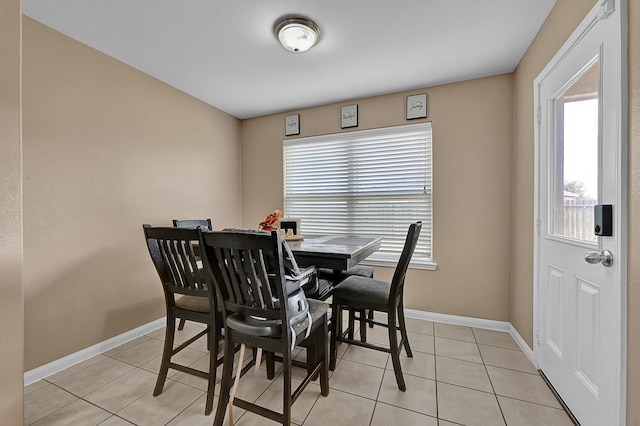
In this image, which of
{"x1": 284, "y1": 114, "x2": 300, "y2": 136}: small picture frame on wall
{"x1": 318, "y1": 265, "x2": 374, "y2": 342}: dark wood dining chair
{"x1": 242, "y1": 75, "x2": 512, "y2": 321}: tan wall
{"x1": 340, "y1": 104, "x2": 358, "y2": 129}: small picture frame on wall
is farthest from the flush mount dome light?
{"x1": 318, "y1": 265, "x2": 374, "y2": 342}: dark wood dining chair

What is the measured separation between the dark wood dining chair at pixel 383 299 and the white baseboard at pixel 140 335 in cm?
87

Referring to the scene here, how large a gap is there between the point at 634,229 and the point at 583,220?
0.42 meters

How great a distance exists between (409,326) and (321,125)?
2503 millimetres

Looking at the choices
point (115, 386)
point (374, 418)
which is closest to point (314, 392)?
point (374, 418)

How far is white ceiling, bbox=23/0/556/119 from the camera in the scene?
5.81ft

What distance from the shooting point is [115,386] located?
1823 mm

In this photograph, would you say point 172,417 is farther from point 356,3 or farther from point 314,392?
point 356,3

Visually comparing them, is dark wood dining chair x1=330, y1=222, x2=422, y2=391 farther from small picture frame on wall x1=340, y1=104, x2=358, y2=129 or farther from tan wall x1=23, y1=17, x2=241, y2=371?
tan wall x1=23, y1=17, x2=241, y2=371

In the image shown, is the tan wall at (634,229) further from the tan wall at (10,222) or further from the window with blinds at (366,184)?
the tan wall at (10,222)

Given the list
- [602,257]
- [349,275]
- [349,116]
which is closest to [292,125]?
[349,116]

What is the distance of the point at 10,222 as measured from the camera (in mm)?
1157

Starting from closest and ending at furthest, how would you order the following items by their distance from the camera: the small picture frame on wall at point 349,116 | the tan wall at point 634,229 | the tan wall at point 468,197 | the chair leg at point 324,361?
the tan wall at point 634,229 < the chair leg at point 324,361 < the tan wall at point 468,197 < the small picture frame on wall at point 349,116

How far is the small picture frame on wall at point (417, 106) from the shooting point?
114 inches

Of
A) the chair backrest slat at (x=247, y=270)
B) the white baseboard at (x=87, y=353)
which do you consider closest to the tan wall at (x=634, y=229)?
the chair backrest slat at (x=247, y=270)
